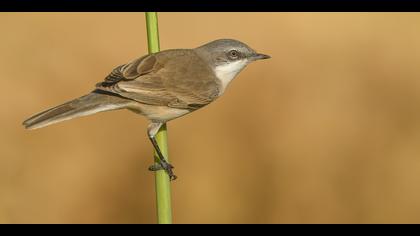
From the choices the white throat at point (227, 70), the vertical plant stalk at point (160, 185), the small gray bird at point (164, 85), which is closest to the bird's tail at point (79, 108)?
the small gray bird at point (164, 85)

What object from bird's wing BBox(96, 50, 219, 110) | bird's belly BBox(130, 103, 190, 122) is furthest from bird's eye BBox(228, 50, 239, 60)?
bird's belly BBox(130, 103, 190, 122)

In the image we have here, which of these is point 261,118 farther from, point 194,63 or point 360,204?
point 194,63

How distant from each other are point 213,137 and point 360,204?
1.39 m

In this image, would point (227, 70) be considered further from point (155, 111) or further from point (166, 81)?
point (155, 111)

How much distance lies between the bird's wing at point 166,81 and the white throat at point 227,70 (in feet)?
0.31

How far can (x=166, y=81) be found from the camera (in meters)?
3.40

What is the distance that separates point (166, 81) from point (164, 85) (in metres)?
0.03

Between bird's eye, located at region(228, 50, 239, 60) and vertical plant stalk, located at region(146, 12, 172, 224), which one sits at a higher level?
bird's eye, located at region(228, 50, 239, 60)

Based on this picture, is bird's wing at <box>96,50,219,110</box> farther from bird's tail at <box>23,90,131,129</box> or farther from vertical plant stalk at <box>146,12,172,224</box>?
vertical plant stalk at <box>146,12,172,224</box>

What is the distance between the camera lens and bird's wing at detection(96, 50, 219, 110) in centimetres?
324

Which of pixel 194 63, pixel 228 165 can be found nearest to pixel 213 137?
pixel 228 165

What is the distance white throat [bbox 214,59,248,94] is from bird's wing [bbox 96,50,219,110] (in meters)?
0.10

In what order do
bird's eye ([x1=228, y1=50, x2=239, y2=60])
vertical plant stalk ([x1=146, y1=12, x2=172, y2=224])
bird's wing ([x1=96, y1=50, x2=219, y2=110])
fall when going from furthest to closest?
1. bird's eye ([x1=228, y1=50, x2=239, y2=60])
2. bird's wing ([x1=96, y1=50, x2=219, y2=110])
3. vertical plant stalk ([x1=146, y1=12, x2=172, y2=224])

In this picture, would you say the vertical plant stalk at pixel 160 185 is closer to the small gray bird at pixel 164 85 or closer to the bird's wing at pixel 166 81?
the small gray bird at pixel 164 85
